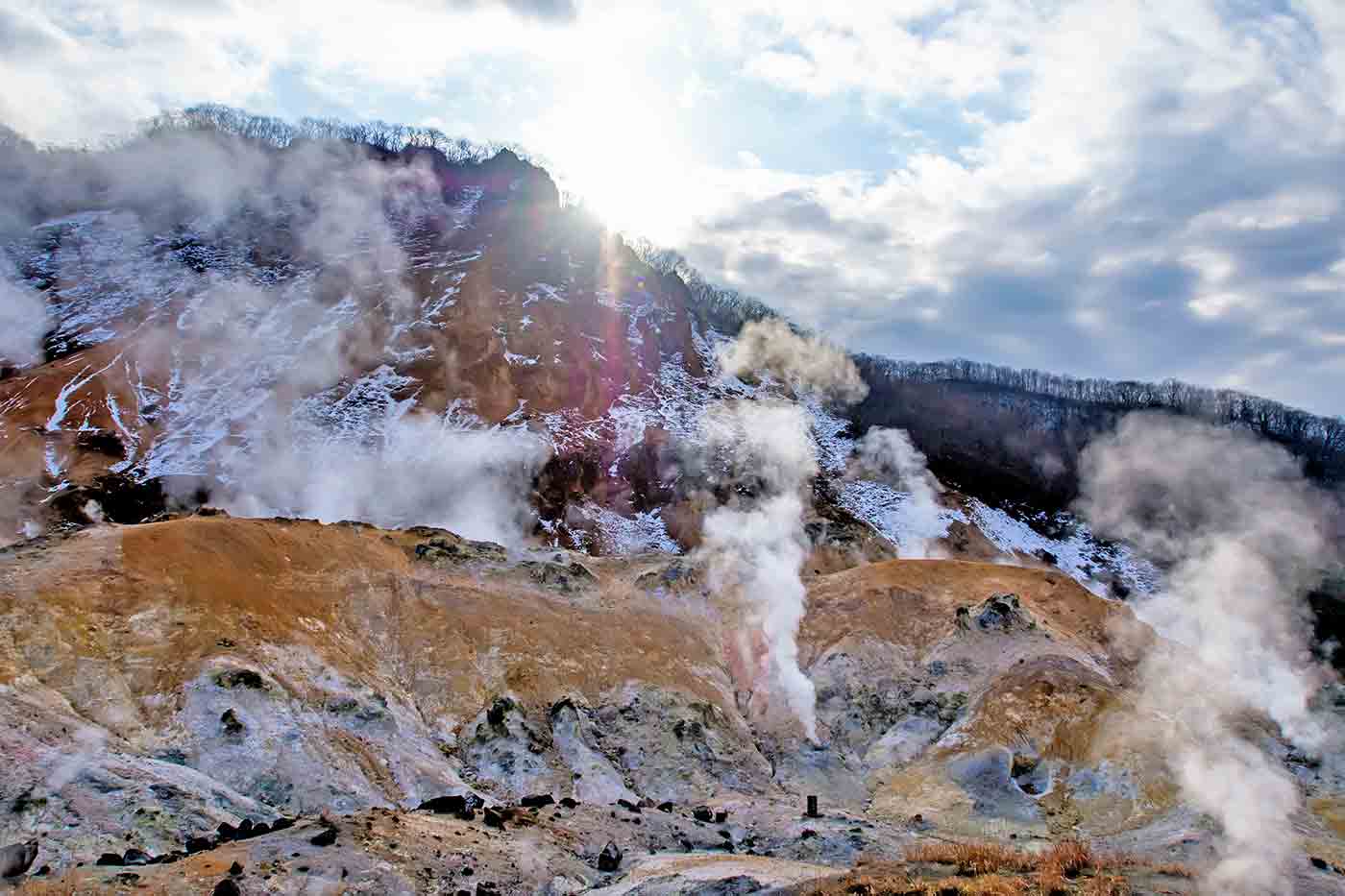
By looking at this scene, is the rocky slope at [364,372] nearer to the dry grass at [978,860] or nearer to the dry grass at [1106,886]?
the dry grass at [978,860]

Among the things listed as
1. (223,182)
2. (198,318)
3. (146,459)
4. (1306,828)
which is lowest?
(1306,828)

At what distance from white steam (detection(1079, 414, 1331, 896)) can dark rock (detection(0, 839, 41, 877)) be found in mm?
20251

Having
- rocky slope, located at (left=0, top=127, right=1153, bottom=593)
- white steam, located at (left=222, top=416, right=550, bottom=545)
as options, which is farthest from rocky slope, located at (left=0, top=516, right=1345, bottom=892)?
rocky slope, located at (left=0, top=127, right=1153, bottom=593)

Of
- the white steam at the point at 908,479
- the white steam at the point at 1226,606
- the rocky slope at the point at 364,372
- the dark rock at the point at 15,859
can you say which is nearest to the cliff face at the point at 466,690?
the dark rock at the point at 15,859

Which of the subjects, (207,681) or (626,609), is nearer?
(207,681)

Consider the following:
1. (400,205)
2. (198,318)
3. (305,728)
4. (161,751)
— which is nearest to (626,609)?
(305,728)

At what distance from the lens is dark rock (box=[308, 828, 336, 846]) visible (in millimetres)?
16641

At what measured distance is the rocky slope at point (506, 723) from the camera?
59.4 ft

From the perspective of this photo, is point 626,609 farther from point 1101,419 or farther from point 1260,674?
point 1101,419

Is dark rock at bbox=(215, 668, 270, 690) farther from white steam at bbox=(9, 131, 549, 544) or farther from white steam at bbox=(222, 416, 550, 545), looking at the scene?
white steam at bbox=(9, 131, 549, 544)

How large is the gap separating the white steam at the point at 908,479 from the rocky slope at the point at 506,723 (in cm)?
4175

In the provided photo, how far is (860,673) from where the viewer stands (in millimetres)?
35625

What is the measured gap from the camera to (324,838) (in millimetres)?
16719

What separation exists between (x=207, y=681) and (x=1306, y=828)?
98.0 feet
